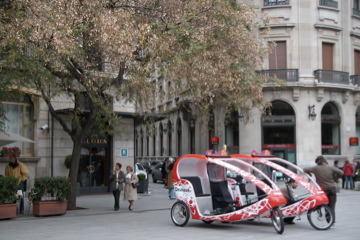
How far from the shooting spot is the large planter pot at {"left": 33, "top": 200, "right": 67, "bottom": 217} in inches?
559

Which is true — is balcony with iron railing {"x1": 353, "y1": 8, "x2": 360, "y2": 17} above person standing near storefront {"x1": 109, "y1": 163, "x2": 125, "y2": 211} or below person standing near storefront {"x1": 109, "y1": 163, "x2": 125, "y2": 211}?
above

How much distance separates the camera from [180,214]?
40.1 feet

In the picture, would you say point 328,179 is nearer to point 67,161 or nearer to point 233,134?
point 67,161

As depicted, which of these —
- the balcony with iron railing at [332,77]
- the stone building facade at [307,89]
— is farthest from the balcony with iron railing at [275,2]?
the balcony with iron railing at [332,77]

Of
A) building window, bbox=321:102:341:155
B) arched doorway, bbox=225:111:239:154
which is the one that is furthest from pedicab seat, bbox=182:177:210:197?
building window, bbox=321:102:341:155

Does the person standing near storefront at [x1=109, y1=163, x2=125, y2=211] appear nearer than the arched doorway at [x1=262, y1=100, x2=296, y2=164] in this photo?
Yes

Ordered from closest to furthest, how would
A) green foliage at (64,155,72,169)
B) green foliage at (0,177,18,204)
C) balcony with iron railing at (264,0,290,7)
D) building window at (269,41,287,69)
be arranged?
1. green foliage at (0,177,18,204)
2. green foliage at (64,155,72,169)
3. building window at (269,41,287,69)
4. balcony with iron railing at (264,0,290,7)

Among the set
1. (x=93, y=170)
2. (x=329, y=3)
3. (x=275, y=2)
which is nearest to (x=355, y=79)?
(x=329, y=3)

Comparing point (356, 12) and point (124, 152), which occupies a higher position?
point (356, 12)

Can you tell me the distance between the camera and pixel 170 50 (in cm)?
1404

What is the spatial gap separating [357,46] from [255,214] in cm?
2706

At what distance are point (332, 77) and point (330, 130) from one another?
3703mm

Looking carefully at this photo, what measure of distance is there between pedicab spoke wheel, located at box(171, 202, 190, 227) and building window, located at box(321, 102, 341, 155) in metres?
22.3

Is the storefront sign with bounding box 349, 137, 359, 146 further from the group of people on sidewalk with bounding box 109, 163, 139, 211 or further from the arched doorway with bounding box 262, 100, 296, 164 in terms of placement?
the group of people on sidewalk with bounding box 109, 163, 139, 211
